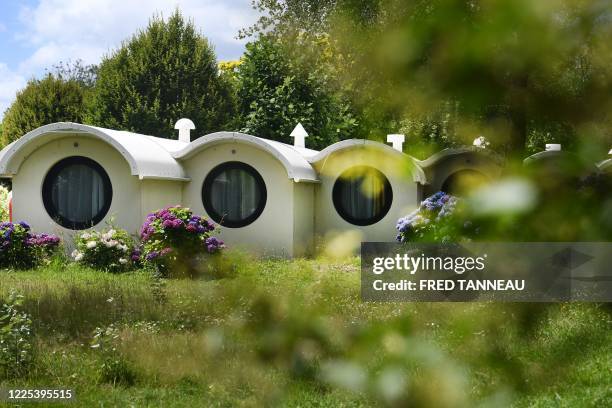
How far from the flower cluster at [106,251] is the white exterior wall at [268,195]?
2.13 meters

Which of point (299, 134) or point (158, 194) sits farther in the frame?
point (299, 134)

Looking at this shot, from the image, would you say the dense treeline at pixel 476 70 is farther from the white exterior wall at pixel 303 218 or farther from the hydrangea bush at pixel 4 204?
the hydrangea bush at pixel 4 204

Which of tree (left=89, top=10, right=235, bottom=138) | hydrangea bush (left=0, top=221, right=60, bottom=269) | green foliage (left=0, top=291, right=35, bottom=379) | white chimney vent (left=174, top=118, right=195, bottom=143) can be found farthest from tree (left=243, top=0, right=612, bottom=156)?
tree (left=89, top=10, right=235, bottom=138)

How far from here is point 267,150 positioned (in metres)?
15.2

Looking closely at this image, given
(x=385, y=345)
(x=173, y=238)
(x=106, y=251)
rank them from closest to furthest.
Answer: (x=385, y=345), (x=173, y=238), (x=106, y=251)

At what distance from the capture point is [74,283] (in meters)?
11.1

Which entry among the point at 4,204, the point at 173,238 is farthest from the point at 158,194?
the point at 4,204

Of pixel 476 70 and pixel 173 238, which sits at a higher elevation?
pixel 476 70

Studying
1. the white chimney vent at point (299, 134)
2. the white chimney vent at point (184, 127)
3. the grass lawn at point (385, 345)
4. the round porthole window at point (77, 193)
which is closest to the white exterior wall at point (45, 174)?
the round porthole window at point (77, 193)

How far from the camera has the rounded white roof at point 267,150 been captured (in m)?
14.8

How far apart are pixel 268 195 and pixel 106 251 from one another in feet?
11.6

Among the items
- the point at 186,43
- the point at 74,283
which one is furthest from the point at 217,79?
the point at 74,283

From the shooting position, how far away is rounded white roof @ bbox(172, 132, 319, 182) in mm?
14773

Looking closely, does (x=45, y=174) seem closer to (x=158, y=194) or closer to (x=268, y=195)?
(x=158, y=194)
